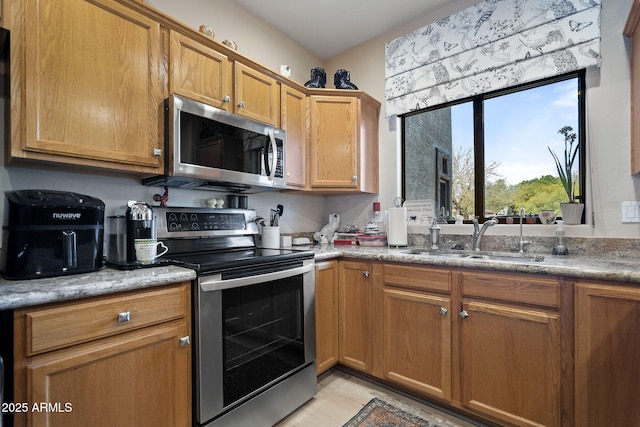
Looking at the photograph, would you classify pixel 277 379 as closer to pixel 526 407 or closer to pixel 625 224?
pixel 526 407

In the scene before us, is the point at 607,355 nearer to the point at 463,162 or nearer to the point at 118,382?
the point at 463,162

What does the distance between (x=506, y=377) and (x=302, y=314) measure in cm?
111

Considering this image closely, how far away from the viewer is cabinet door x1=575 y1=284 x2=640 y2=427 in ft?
4.08

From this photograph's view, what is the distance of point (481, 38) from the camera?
217 centimetres

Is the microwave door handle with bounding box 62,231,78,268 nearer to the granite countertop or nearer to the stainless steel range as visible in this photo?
the granite countertop

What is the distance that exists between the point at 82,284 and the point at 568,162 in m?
2.65

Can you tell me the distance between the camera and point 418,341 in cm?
184

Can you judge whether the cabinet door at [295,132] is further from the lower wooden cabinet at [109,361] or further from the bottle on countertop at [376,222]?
the lower wooden cabinet at [109,361]

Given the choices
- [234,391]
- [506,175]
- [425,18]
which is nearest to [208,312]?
[234,391]

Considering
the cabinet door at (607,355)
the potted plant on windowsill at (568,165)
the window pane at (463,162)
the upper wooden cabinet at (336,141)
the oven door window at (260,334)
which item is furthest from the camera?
the upper wooden cabinet at (336,141)

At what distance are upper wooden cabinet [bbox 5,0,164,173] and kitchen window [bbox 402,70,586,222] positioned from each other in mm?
2034

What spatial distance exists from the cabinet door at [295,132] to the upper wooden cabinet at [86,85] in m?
0.91

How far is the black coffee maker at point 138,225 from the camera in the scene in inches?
57.6

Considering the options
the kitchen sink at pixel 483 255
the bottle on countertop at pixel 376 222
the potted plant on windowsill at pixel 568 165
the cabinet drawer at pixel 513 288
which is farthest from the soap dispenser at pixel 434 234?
the potted plant on windowsill at pixel 568 165
